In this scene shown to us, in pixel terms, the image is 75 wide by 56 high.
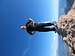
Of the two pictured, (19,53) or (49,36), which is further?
(49,36)

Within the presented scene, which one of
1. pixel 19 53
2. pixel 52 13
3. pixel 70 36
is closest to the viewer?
pixel 70 36

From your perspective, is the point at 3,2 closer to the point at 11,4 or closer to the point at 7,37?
the point at 11,4

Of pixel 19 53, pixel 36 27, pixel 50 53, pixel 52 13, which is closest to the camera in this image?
pixel 36 27

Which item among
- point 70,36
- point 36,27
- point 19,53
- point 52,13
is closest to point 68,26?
point 70,36

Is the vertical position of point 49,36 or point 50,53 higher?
point 49,36

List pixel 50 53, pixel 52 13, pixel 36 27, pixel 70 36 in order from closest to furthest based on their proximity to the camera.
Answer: pixel 70 36
pixel 36 27
pixel 50 53
pixel 52 13

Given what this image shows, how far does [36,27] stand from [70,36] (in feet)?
2.58

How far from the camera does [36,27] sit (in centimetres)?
335

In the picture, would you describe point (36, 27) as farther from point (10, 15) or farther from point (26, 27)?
point (10, 15)

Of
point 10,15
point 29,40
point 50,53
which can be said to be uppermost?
point 10,15

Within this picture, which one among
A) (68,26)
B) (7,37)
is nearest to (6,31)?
(7,37)

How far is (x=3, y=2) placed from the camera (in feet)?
15.8

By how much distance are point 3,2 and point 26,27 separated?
1.67 metres

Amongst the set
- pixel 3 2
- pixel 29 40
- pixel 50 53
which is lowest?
pixel 50 53
